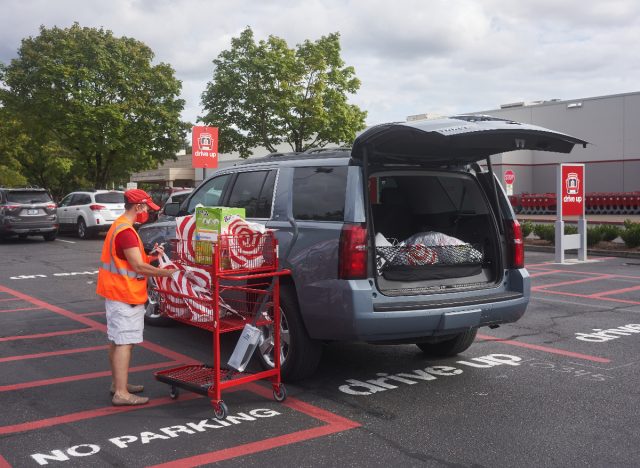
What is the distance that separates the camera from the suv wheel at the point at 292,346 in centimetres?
573

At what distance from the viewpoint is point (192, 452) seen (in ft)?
14.6

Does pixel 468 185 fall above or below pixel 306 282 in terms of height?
above

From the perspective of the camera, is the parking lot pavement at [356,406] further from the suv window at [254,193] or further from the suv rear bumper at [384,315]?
the suv window at [254,193]

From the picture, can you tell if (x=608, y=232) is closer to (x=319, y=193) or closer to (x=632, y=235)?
(x=632, y=235)

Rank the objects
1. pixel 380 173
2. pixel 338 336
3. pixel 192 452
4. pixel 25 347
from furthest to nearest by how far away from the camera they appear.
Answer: pixel 25 347 < pixel 380 173 < pixel 338 336 < pixel 192 452

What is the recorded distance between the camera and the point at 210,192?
7.61 metres

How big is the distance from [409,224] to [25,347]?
167 inches

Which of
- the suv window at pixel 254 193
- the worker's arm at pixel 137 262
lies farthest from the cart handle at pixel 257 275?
the suv window at pixel 254 193

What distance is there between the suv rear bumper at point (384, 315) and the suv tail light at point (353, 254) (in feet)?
0.23

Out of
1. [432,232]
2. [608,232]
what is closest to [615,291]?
[432,232]

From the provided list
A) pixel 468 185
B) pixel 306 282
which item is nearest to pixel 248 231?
pixel 306 282

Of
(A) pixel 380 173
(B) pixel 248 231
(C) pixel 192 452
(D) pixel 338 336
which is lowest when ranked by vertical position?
(C) pixel 192 452

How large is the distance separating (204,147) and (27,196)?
236 inches

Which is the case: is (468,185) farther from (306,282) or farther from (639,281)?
(639,281)
